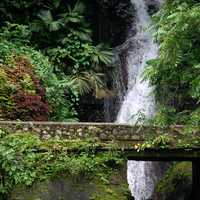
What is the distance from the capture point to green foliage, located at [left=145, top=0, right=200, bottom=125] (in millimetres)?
7402

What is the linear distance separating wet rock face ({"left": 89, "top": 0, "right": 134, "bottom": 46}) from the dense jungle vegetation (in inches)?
21.0

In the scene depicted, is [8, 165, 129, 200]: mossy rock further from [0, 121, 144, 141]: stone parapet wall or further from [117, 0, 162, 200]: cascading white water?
[117, 0, 162, 200]: cascading white water

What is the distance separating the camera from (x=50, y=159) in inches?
378

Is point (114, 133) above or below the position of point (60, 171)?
above

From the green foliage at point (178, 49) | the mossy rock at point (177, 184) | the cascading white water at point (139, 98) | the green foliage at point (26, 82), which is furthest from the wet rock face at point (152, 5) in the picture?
the green foliage at point (178, 49)

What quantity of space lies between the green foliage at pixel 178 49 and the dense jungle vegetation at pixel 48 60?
538 centimetres

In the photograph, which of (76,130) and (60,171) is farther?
(76,130)

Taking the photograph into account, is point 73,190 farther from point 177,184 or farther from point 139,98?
point 139,98

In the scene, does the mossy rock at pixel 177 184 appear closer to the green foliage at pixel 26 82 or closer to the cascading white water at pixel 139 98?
the cascading white water at pixel 139 98

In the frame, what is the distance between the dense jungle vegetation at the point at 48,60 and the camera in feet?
43.8

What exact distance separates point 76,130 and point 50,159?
0.74 metres

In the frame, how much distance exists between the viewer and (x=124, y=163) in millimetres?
9922

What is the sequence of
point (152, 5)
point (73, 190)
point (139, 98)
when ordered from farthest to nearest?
point (152, 5) < point (139, 98) < point (73, 190)

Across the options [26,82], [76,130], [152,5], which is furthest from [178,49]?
[152,5]
